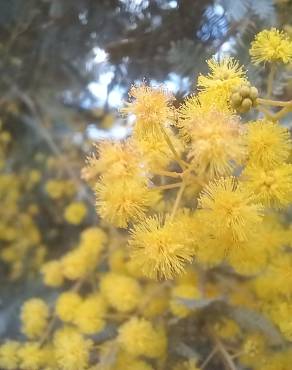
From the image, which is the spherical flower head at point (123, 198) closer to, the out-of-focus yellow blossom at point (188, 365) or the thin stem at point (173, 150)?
the thin stem at point (173, 150)

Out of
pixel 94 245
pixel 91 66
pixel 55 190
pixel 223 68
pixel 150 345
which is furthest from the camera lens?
pixel 55 190

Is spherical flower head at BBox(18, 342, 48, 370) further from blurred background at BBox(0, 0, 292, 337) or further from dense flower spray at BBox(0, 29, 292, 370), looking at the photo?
blurred background at BBox(0, 0, 292, 337)

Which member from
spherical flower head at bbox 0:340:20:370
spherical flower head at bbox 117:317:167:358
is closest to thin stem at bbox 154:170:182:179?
spherical flower head at bbox 117:317:167:358

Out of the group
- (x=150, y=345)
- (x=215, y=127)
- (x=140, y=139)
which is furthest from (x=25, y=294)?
(x=215, y=127)

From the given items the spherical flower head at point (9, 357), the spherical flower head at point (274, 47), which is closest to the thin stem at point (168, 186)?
the spherical flower head at point (274, 47)

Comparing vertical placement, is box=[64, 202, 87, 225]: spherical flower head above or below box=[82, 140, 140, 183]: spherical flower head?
above

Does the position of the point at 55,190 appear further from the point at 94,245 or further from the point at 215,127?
the point at 215,127

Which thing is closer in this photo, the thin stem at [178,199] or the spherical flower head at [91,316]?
the thin stem at [178,199]
